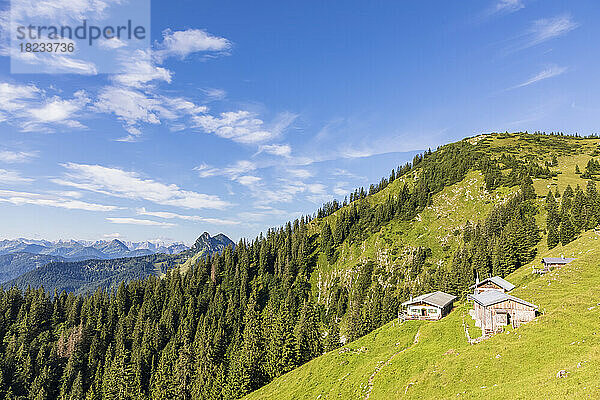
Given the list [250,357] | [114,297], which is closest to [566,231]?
[250,357]

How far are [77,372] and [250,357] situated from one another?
322ft

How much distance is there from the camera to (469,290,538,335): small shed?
51.3m

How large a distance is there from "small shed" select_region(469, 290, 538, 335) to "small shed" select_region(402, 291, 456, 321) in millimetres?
24568

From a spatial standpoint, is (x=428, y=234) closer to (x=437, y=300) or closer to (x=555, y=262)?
(x=437, y=300)

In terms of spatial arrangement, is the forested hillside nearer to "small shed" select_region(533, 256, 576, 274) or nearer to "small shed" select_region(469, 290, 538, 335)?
"small shed" select_region(533, 256, 576, 274)

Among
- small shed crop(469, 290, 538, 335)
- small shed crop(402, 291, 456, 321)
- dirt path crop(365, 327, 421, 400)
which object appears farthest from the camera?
small shed crop(402, 291, 456, 321)

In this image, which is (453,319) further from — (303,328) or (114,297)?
(114,297)

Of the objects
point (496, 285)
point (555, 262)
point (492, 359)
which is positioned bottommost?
point (492, 359)

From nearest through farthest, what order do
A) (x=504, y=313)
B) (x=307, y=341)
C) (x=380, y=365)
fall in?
1. (x=504, y=313)
2. (x=380, y=365)
3. (x=307, y=341)

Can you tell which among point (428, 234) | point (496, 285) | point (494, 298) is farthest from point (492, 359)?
point (428, 234)

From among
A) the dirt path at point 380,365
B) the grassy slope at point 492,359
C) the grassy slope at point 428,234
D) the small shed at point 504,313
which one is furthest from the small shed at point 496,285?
the grassy slope at point 428,234

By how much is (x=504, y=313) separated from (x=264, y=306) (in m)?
144

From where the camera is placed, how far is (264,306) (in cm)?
17962

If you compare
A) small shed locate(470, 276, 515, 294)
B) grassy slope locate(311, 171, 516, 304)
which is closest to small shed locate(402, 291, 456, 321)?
small shed locate(470, 276, 515, 294)
